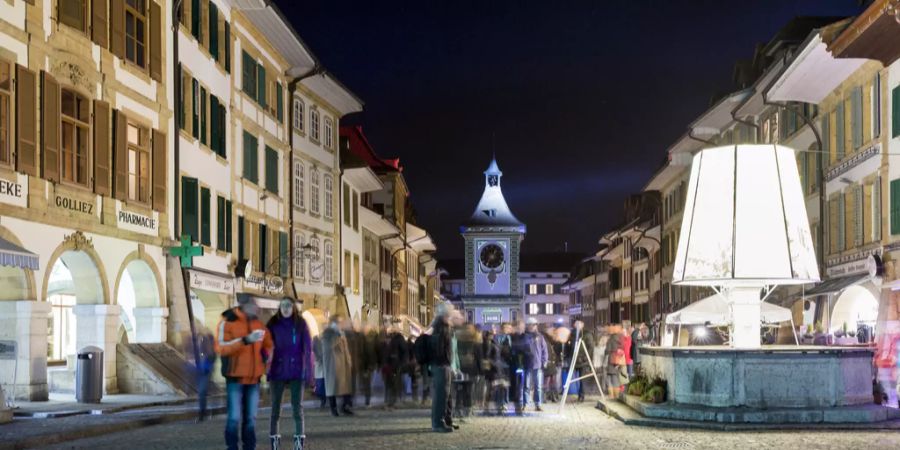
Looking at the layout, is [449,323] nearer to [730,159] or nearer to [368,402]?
[730,159]

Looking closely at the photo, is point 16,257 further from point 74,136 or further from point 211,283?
point 211,283

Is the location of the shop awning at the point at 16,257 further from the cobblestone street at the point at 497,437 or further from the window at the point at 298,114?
the window at the point at 298,114

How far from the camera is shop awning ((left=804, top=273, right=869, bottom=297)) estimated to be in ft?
115

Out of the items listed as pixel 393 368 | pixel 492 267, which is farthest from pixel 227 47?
pixel 492 267

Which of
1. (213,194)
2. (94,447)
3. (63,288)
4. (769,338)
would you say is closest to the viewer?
(94,447)

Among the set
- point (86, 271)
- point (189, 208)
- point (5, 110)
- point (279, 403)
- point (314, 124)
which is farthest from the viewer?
point (314, 124)

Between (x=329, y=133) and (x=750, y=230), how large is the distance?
31055mm

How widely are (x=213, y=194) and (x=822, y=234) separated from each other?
60.8 feet

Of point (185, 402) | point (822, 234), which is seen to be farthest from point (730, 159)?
point (822, 234)

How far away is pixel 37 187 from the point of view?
23.2 m

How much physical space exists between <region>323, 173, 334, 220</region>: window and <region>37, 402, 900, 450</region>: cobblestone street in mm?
28844

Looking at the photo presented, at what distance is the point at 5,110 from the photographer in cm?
2195

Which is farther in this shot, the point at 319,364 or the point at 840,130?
the point at 840,130

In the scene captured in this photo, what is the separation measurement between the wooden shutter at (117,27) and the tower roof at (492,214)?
134047 millimetres
